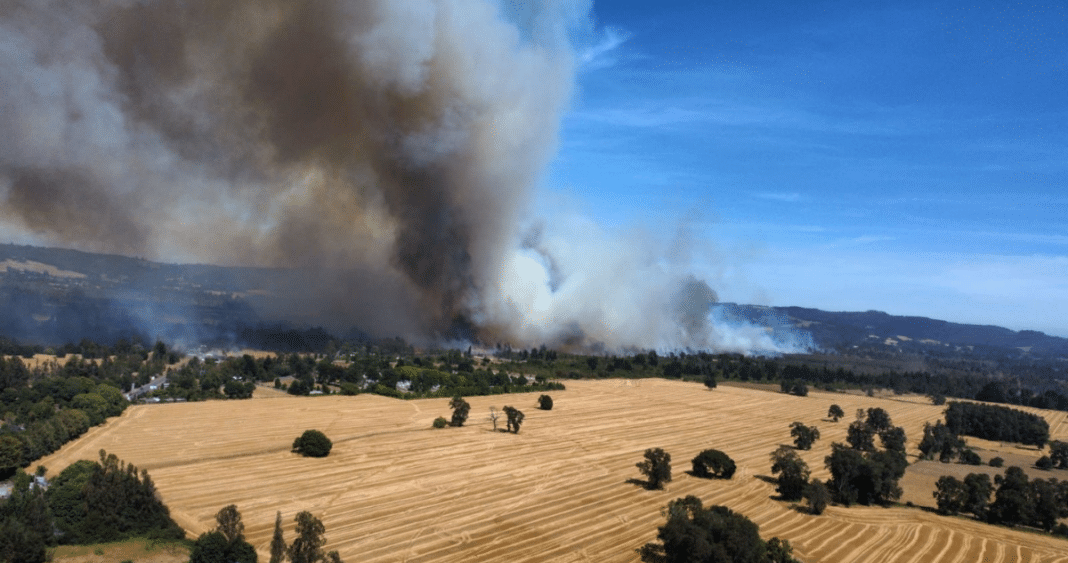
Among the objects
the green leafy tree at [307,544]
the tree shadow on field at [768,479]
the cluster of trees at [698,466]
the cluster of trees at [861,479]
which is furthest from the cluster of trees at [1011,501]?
the green leafy tree at [307,544]

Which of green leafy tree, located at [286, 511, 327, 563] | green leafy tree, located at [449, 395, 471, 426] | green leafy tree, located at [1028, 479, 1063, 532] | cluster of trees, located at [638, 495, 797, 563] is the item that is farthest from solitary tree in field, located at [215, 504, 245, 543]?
green leafy tree, located at [1028, 479, 1063, 532]

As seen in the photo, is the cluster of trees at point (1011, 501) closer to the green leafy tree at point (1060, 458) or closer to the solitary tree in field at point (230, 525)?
the green leafy tree at point (1060, 458)

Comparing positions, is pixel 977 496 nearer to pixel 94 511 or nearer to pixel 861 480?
pixel 861 480

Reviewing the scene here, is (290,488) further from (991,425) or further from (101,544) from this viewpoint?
(991,425)

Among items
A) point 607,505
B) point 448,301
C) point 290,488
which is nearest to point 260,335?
point 448,301

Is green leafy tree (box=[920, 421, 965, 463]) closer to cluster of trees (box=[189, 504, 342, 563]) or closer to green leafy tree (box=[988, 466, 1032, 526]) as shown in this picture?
green leafy tree (box=[988, 466, 1032, 526])
